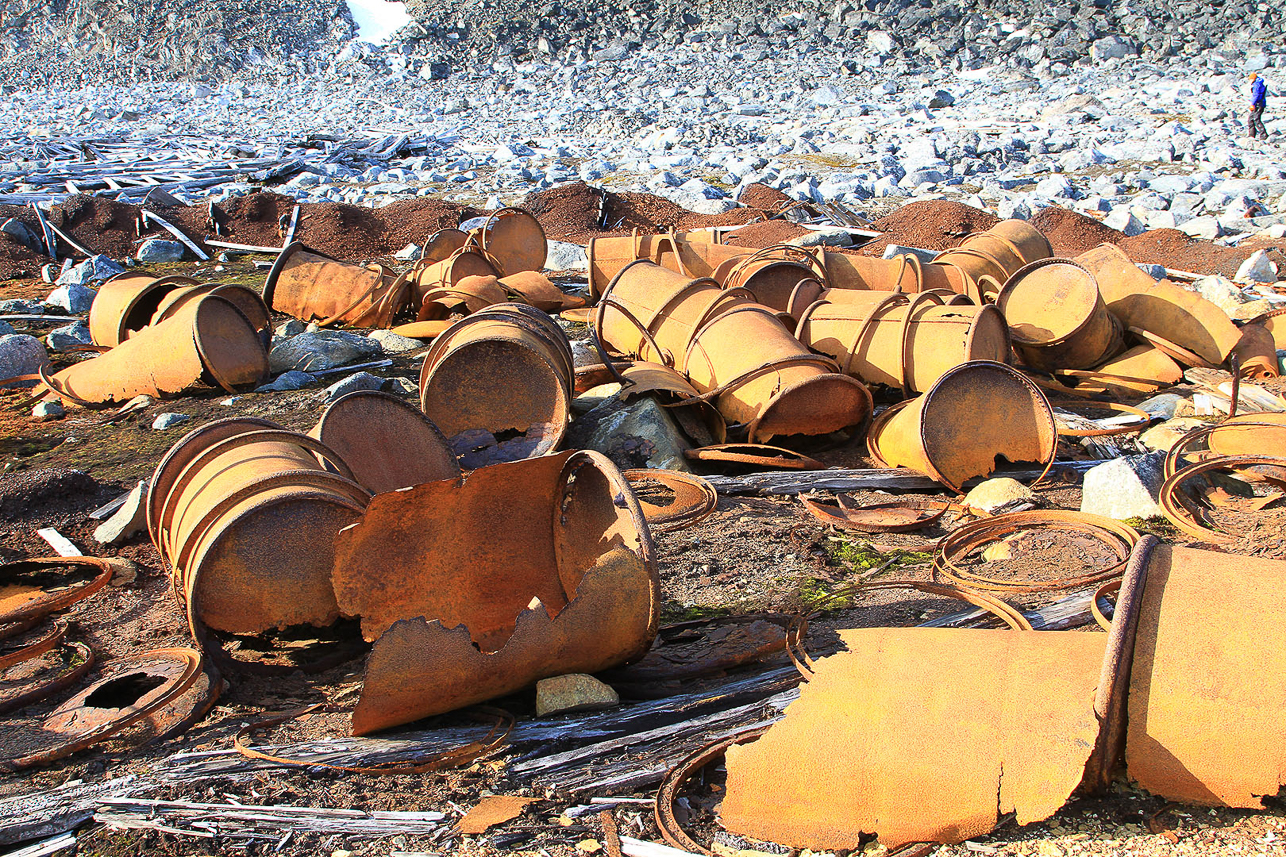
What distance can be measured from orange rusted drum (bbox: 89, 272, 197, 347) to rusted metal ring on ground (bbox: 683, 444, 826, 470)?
445cm

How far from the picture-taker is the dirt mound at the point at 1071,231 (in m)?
9.72

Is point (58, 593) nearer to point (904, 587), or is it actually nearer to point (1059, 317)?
point (904, 587)

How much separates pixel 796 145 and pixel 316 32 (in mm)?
22425

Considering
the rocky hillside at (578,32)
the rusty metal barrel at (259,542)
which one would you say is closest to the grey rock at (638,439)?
the rusty metal barrel at (259,542)

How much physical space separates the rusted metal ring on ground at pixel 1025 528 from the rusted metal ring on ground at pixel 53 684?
325 centimetres

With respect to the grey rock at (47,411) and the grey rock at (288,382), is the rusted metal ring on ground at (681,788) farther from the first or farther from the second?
the grey rock at (47,411)

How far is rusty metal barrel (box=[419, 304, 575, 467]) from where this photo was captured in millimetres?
4926

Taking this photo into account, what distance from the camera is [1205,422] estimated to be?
17.0 feet

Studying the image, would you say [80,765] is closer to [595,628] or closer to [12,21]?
[595,628]

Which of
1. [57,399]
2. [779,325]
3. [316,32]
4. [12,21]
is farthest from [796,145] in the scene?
[12,21]

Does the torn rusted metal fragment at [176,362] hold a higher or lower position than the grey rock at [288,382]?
higher

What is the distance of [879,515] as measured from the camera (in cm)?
439

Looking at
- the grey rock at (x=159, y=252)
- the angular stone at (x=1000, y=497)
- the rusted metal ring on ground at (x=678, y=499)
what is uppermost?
the grey rock at (x=159, y=252)

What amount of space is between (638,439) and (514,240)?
16.3 feet
